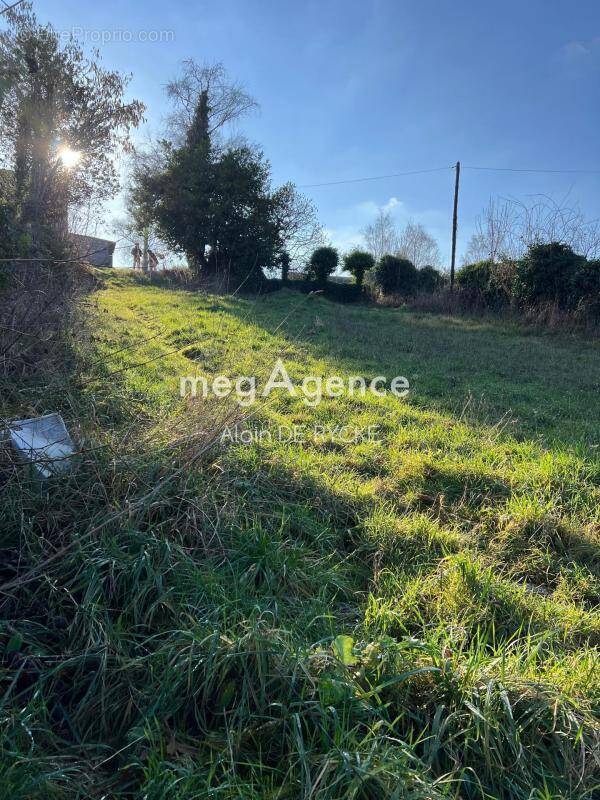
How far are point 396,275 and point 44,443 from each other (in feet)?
58.1

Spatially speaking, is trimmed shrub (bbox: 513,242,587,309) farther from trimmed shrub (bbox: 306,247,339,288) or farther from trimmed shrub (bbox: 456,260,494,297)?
trimmed shrub (bbox: 306,247,339,288)

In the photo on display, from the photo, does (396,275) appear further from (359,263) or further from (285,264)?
(285,264)

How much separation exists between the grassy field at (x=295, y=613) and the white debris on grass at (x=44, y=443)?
92 mm

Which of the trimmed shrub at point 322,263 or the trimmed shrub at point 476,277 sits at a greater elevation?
the trimmed shrub at point 322,263

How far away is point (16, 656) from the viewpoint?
5.18 feet

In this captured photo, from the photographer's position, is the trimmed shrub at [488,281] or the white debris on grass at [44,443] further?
the trimmed shrub at [488,281]

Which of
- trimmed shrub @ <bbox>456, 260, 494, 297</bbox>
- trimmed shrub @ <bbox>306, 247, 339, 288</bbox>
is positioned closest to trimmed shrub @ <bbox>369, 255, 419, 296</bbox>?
trimmed shrub @ <bbox>306, 247, 339, 288</bbox>

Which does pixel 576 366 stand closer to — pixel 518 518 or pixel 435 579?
pixel 518 518

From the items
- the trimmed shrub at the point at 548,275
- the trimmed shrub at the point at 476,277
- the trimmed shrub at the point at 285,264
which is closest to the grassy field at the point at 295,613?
the trimmed shrub at the point at 548,275

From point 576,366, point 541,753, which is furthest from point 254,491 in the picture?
point 576,366

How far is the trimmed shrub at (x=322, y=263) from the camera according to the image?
19.7 meters

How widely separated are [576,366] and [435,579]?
6698mm

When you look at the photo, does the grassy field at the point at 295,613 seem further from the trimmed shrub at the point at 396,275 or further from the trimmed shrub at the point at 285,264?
the trimmed shrub at the point at 285,264

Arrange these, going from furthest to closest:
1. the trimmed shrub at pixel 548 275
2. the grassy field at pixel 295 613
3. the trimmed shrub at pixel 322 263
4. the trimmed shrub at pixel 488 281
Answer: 1. the trimmed shrub at pixel 322 263
2. the trimmed shrub at pixel 488 281
3. the trimmed shrub at pixel 548 275
4. the grassy field at pixel 295 613
